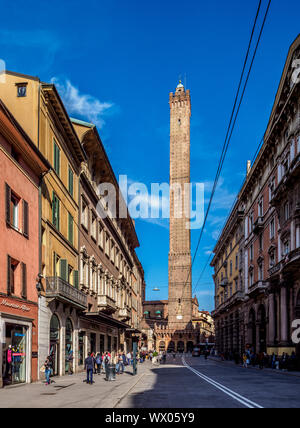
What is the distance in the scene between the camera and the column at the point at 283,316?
140ft

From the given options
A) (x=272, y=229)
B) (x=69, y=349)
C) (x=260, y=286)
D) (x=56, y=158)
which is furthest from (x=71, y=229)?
(x=260, y=286)

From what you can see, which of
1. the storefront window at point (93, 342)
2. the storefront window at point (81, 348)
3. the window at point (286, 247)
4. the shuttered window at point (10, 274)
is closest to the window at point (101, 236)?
the storefront window at point (93, 342)

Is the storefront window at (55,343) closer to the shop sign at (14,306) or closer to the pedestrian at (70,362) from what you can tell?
the pedestrian at (70,362)

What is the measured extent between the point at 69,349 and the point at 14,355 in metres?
10.6

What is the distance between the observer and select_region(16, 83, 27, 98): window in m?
26.5

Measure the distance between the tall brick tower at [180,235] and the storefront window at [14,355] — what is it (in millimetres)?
105865

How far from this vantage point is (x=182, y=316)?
132250 mm

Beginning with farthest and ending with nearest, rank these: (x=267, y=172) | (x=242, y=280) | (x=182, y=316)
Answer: (x=182, y=316), (x=242, y=280), (x=267, y=172)

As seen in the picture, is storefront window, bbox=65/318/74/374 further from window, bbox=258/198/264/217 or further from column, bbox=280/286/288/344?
window, bbox=258/198/264/217

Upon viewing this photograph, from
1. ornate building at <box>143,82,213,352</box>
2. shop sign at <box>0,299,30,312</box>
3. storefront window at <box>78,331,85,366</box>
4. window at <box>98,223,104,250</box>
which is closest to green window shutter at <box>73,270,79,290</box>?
storefront window at <box>78,331,85,366</box>

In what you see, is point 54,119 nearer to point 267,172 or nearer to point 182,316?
point 267,172

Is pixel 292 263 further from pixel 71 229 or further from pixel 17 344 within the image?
pixel 17 344

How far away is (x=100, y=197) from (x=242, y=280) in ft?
90.8
